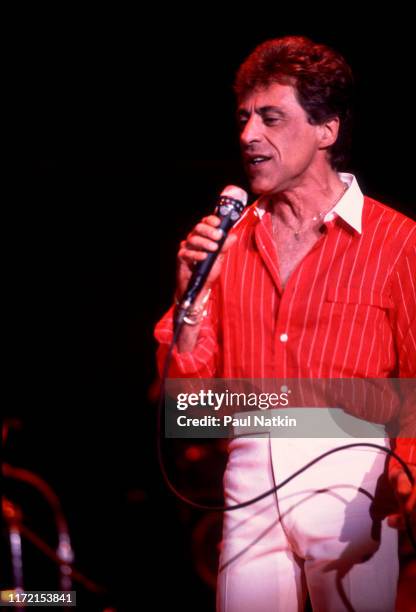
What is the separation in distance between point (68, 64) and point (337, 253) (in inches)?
55.5

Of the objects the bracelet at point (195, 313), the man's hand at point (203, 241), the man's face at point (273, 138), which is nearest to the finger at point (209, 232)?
the man's hand at point (203, 241)

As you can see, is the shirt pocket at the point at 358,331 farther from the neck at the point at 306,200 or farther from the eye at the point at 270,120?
the eye at the point at 270,120

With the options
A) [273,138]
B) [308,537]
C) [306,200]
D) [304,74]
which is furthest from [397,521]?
[304,74]

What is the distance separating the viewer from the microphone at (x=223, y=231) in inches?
60.7

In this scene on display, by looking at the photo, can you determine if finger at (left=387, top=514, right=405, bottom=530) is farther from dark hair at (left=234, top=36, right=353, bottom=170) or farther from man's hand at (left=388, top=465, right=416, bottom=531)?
dark hair at (left=234, top=36, right=353, bottom=170)

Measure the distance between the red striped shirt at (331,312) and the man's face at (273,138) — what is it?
0.15m

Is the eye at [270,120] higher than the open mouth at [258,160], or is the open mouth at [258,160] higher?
the eye at [270,120]

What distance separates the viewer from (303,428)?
174 centimetres

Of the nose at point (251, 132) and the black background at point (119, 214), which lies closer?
the nose at point (251, 132)

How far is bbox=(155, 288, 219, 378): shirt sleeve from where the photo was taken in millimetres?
1821

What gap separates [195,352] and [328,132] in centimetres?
71

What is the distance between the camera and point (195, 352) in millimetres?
1854

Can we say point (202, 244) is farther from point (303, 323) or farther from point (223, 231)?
point (303, 323)

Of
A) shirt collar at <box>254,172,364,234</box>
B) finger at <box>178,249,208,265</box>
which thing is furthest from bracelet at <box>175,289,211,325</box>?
shirt collar at <box>254,172,364,234</box>
